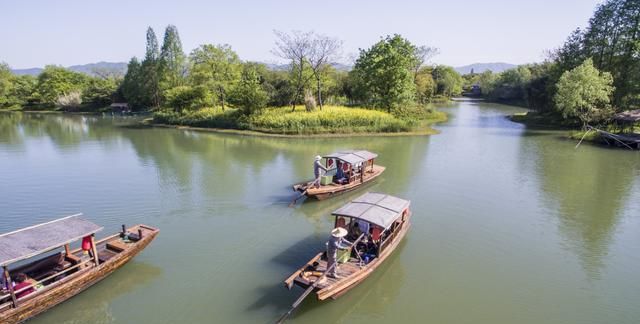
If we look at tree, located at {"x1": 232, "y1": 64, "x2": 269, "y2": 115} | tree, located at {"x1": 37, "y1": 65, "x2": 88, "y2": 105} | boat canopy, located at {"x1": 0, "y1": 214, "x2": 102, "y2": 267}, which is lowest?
boat canopy, located at {"x1": 0, "y1": 214, "x2": 102, "y2": 267}

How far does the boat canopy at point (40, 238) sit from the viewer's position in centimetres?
961

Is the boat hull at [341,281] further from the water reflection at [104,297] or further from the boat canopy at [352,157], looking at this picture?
the boat canopy at [352,157]

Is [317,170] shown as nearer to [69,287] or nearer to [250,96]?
[69,287]

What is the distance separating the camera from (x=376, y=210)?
12531 millimetres

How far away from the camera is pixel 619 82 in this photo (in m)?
41.6

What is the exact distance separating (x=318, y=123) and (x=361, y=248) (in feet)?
94.5

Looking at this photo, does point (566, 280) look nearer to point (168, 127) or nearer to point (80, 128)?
point (168, 127)

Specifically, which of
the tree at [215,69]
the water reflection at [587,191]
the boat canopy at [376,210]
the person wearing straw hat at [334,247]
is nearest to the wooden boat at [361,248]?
the boat canopy at [376,210]

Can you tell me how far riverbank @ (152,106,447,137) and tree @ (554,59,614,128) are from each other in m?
13.4

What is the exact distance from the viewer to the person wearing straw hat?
10211 millimetres

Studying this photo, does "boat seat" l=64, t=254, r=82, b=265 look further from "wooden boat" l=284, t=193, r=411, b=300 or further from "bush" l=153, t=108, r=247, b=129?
"bush" l=153, t=108, r=247, b=129

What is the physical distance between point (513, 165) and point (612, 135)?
49.1 ft

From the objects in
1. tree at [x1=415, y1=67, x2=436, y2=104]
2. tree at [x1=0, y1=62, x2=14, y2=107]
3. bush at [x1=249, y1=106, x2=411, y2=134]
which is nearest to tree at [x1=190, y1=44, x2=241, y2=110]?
bush at [x1=249, y1=106, x2=411, y2=134]

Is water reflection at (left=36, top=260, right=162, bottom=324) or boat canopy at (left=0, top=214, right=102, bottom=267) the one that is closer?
boat canopy at (left=0, top=214, right=102, bottom=267)
